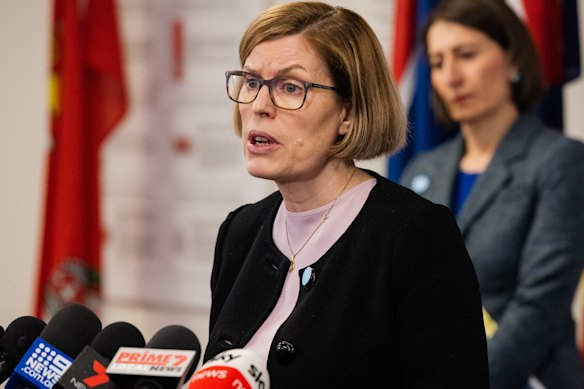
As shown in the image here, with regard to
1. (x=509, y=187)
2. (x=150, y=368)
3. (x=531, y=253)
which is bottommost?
(x=531, y=253)

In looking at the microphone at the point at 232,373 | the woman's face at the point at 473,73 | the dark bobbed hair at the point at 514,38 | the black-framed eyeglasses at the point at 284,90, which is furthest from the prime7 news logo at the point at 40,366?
the dark bobbed hair at the point at 514,38

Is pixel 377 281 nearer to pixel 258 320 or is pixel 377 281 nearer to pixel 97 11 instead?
pixel 258 320

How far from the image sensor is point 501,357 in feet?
7.97

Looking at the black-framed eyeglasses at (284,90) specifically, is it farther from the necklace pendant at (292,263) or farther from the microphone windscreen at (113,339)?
the microphone windscreen at (113,339)

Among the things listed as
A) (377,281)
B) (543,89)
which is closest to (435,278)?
(377,281)

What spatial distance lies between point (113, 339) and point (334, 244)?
0.41 meters

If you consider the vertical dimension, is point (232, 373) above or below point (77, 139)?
above

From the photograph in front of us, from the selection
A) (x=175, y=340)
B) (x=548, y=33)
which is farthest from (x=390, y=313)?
(x=548, y=33)

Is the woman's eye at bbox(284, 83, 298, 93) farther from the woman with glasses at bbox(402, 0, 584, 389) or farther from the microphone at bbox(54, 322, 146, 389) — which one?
the woman with glasses at bbox(402, 0, 584, 389)

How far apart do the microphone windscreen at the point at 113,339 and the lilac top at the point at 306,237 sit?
0.69 feet

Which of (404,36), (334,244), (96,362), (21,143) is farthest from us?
(21,143)

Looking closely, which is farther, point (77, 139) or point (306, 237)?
point (77, 139)

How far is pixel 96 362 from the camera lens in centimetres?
128

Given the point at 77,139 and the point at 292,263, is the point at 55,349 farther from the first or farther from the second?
the point at 77,139
